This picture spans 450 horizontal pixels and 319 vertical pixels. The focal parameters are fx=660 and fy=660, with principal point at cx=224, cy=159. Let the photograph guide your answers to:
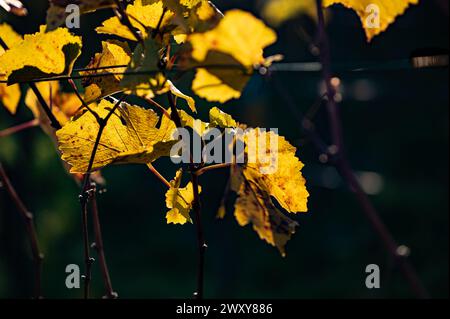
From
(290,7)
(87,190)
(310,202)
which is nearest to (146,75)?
(87,190)

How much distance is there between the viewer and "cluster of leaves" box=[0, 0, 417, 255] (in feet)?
1.76

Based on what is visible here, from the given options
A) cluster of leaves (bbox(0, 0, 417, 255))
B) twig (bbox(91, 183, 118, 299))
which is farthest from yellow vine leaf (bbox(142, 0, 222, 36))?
twig (bbox(91, 183, 118, 299))

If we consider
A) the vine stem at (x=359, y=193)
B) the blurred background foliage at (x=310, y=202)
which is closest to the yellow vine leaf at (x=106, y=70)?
the vine stem at (x=359, y=193)

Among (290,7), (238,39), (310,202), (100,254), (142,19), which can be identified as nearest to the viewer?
(238,39)

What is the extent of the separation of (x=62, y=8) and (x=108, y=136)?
0.52 ft

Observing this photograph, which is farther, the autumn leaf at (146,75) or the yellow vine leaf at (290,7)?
the yellow vine leaf at (290,7)

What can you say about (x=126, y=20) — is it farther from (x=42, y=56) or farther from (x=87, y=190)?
(x=87, y=190)

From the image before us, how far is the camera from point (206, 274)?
410 cm

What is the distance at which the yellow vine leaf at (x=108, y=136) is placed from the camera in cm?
70

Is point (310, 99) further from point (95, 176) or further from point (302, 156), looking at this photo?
point (95, 176)

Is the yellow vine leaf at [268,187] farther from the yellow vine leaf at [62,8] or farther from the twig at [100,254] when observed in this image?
the twig at [100,254]

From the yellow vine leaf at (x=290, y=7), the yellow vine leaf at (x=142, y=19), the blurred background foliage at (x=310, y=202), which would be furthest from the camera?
the blurred background foliage at (x=310, y=202)

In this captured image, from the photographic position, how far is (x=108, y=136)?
27.5 inches

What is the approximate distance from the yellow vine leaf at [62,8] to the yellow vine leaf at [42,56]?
0.23 ft
